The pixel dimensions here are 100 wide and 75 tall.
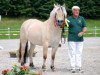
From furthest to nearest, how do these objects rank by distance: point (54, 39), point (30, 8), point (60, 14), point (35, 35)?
point (30, 8) < point (35, 35) < point (54, 39) < point (60, 14)

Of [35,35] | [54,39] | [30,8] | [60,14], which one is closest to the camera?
[60,14]

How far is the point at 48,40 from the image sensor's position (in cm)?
1415

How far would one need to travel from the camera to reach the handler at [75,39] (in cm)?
1395

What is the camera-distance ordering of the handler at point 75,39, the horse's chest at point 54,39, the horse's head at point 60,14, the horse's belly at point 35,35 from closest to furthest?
the horse's head at point 60,14
the handler at point 75,39
the horse's chest at point 54,39
the horse's belly at point 35,35

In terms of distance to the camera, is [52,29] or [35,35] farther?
[35,35]

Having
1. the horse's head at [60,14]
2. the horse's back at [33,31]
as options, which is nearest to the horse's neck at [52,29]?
the horse's back at [33,31]

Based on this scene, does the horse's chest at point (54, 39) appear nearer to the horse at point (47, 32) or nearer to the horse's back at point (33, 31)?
the horse at point (47, 32)

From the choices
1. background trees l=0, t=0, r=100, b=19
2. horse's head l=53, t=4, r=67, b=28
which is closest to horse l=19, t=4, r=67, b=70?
horse's head l=53, t=4, r=67, b=28

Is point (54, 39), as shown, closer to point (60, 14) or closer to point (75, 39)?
point (75, 39)

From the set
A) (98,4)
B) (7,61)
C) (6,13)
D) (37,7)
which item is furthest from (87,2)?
(7,61)

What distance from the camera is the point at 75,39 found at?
1403cm

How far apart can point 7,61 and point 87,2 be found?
43.9 meters

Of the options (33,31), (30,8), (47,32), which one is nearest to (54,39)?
(47,32)

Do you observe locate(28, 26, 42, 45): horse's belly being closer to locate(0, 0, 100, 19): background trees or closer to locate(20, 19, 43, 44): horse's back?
locate(20, 19, 43, 44): horse's back
